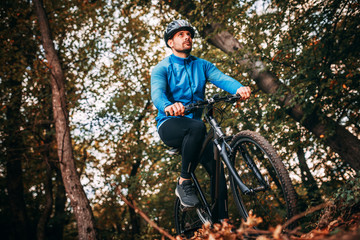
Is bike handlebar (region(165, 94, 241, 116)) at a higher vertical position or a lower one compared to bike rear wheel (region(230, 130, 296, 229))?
higher

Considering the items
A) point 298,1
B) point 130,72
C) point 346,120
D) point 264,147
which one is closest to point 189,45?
point 264,147

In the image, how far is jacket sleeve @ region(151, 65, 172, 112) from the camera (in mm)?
2653

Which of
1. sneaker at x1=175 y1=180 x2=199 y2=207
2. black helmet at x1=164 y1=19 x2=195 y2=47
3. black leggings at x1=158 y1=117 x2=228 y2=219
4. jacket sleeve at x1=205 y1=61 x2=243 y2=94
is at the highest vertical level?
black helmet at x1=164 y1=19 x2=195 y2=47

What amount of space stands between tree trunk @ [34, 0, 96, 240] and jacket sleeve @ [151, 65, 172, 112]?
3.87 meters

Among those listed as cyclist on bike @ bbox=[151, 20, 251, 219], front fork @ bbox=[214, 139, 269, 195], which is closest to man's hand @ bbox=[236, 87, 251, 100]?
cyclist on bike @ bbox=[151, 20, 251, 219]

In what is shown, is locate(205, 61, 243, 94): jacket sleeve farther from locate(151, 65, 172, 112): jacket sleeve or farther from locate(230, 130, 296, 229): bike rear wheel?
locate(230, 130, 296, 229): bike rear wheel

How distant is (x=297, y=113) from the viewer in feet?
16.7

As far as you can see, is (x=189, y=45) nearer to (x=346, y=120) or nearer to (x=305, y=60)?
(x=305, y=60)

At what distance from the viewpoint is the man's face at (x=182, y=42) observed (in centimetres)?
316

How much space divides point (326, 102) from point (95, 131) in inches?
298

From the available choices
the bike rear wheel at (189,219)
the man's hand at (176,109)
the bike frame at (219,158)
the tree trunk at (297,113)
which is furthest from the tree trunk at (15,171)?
the man's hand at (176,109)

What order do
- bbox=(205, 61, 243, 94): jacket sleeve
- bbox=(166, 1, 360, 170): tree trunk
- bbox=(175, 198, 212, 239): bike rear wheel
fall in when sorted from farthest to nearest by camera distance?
bbox=(166, 1, 360, 170): tree trunk, bbox=(175, 198, 212, 239): bike rear wheel, bbox=(205, 61, 243, 94): jacket sleeve

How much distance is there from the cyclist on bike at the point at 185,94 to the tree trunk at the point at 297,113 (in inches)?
87.9

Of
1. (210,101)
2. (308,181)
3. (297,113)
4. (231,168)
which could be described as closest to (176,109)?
(210,101)
